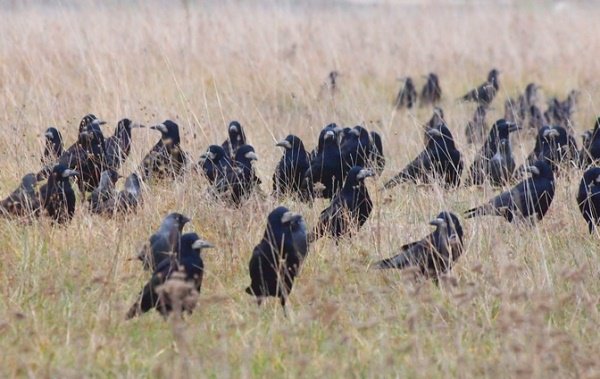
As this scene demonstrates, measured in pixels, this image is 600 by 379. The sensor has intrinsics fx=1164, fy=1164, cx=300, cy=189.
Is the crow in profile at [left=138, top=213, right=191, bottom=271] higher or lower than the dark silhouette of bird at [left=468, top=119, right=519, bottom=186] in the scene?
higher

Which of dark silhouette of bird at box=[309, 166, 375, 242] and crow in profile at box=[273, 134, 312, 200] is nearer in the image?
dark silhouette of bird at box=[309, 166, 375, 242]

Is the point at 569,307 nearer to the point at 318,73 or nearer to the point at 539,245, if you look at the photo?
the point at 539,245

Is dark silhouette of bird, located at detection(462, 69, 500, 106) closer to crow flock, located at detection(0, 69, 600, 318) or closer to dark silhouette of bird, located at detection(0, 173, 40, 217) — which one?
crow flock, located at detection(0, 69, 600, 318)

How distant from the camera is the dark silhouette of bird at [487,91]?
13.6 metres

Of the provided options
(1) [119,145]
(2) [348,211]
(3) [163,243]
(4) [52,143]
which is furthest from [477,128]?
(3) [163,243]

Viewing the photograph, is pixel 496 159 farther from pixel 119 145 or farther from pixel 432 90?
pixel 432 90

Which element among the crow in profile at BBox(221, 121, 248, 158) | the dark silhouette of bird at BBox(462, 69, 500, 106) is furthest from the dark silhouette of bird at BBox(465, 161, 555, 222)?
the dark silhouette of bird at BBox(462, 69, 500, 106)

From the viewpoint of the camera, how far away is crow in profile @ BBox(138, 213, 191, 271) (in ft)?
20.7

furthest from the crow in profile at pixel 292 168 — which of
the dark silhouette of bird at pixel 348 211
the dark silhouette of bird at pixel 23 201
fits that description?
the dark silhouette of bird at pixel 23 201

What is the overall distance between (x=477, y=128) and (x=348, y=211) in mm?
4840

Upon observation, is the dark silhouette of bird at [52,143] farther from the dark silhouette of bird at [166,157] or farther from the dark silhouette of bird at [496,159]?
the dark silhouette of bird at [496,159]

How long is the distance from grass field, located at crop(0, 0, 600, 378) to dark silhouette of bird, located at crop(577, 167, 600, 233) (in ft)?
0.32

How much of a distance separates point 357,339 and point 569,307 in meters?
1.30

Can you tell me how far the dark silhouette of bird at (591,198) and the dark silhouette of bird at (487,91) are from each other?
4.44 meters
